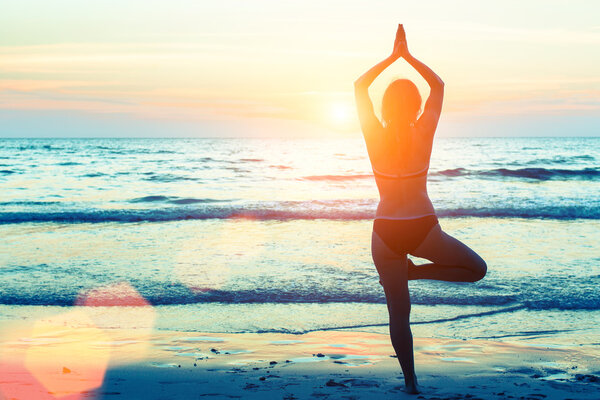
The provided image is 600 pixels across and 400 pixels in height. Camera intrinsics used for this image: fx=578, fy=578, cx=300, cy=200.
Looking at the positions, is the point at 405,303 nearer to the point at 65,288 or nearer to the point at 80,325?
the point at 80,325

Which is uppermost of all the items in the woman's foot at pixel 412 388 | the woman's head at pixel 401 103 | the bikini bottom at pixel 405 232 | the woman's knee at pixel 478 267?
the woman's head at pixel 401 103

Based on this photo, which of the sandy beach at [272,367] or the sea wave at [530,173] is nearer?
the sandy beach at [272,367]

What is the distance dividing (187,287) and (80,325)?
1817 mm

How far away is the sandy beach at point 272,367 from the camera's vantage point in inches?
154

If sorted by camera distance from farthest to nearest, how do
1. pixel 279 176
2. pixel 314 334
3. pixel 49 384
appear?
pixel 279 176 < pixel 314 334 < pixel 49 384

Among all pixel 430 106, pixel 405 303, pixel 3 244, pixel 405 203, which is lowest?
pixel 3 244

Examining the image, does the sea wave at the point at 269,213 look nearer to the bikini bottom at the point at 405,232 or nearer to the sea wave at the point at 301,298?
the sea wave at the point at 301,298

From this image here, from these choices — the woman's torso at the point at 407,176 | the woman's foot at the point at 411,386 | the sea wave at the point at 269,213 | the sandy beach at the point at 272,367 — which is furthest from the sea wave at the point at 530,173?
the woman's torso at the point at 407,176

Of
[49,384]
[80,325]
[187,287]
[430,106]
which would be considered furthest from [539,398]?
[187,287]

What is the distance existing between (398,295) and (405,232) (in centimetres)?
44

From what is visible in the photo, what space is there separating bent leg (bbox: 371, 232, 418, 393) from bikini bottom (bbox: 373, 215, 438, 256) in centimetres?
5

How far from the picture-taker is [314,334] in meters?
5.51

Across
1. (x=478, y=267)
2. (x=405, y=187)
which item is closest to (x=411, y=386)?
(x=478, y=267)

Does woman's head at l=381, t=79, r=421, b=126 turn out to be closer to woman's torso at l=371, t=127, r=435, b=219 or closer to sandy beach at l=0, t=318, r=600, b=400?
woman's torso at l=371, t=127, r=435, b=219
